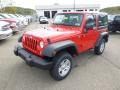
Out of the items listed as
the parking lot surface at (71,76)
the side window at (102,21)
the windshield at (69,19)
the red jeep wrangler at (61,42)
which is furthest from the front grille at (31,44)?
the side window at (102,21)

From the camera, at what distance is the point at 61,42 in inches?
166

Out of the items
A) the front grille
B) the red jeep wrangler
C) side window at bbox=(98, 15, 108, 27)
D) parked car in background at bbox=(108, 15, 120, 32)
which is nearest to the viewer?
the red jeep wrangler

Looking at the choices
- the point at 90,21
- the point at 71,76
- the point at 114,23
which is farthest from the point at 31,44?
the point at 114,23

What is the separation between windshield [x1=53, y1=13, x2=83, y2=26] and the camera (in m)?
5.08

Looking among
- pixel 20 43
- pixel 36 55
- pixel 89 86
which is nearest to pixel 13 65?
pixel 20 43

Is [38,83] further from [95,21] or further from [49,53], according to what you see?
[95,21]

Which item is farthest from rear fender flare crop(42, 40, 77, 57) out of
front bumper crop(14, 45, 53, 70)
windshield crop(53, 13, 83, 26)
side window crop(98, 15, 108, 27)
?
side window crop(98, 15, 108, 27)

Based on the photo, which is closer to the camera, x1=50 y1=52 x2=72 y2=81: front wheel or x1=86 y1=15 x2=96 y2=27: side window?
x1=50 y1=52 x2=72 y2=81: front wheel

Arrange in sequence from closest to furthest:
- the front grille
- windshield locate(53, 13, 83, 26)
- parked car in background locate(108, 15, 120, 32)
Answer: the front grille → windshield locate(53, 13, 83, 26) → parked car in background locate(108, 15, 120, 32)

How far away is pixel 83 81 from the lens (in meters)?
4.34

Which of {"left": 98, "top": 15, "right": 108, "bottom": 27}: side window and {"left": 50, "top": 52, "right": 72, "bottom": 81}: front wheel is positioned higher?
{"left": 98, "top": 15, "right": 108, "bottom": 27}: side window

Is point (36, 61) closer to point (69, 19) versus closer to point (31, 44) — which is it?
point (31, 44)

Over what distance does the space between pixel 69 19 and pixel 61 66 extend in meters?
1.81

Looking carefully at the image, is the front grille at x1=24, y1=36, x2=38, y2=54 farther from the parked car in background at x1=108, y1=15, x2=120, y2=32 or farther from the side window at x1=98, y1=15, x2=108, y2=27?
the parked car in background at x1=108, y1=15, x2=120, y2=32
